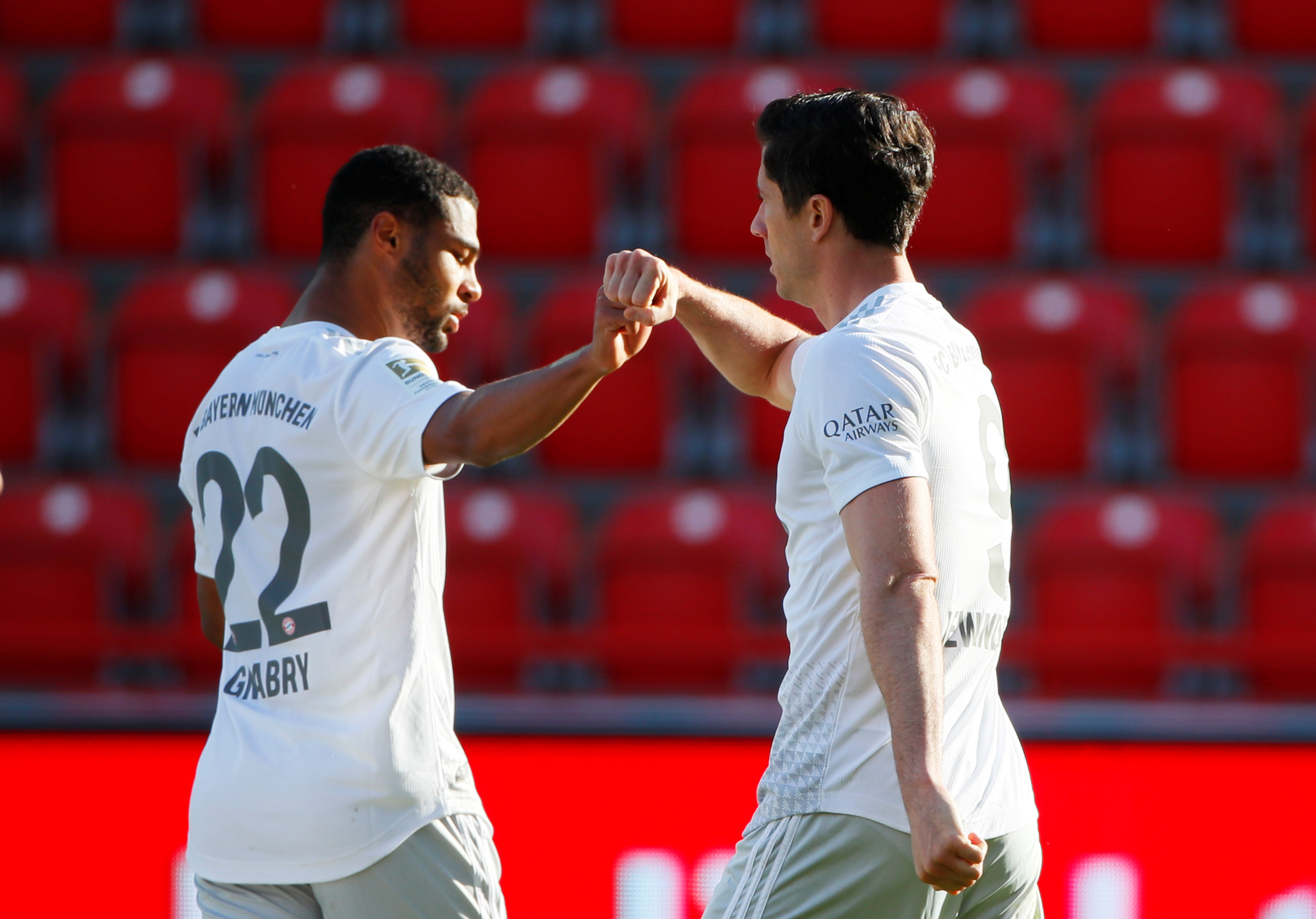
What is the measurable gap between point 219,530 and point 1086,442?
4109mm

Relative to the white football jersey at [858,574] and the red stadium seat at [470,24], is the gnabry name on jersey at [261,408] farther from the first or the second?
the red stadium seat at [470,24]

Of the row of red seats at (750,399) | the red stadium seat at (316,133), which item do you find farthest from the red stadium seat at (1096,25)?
the red stadium seat at (316,133)

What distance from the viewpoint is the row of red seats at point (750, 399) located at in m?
5.59

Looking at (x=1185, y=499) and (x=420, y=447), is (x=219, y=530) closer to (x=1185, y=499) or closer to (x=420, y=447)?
(x=420, y=447)

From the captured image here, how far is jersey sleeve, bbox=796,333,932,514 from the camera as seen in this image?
1.81m

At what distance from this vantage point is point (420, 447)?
6.71ft

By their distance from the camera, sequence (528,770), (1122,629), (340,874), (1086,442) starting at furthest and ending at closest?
(1086,442) → (1122,629) → (528,770) → (340,874)

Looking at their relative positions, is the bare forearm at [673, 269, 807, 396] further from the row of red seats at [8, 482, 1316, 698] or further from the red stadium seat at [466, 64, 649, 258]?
the red stadium seat at [466, 64, 649, 258]

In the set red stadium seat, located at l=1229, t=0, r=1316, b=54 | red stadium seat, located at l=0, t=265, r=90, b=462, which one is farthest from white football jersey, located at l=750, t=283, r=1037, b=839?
red stadium seat, located at l=1229, t=0, r=1316, b=54

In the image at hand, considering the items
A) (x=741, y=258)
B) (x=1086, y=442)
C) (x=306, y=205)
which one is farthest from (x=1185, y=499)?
(x=306, y=205)

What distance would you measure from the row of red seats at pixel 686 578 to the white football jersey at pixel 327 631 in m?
2.72

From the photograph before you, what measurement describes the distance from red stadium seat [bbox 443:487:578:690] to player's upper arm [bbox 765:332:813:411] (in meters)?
2.50

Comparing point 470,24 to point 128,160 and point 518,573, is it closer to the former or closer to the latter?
point 128,160

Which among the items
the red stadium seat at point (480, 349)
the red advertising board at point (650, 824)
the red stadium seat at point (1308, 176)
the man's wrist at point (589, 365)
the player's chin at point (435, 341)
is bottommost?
the red advertising board at point (650, 824)
